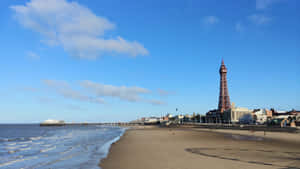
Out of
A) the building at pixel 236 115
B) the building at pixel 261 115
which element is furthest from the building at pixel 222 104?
the building at pixel 261 115

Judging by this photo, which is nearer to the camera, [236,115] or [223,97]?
[236,115]

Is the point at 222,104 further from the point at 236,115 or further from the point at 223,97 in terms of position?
the point at 236,115

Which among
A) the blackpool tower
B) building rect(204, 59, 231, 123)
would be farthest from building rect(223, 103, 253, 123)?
the blackpool tower

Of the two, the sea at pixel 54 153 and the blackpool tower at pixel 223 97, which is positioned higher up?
the blackpool tower at pixel 223 97

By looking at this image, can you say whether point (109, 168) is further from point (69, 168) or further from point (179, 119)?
point (179, 119)

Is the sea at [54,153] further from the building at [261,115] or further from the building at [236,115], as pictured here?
the building at [236,115]

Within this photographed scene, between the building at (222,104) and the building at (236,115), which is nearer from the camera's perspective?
the building at (236,115)

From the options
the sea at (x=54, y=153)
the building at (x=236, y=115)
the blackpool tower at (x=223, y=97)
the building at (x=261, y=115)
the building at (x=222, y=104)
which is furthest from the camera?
the blackpool tower at (x=223, y=97)

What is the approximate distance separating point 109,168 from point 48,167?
4.19 metres

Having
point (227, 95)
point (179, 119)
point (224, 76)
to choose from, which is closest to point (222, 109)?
point (227, 95)

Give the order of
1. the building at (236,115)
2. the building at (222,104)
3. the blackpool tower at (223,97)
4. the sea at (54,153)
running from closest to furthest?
the sea at (54,153), the building at (236,115), the building at (222,104), the blackpool tower at (223,97)

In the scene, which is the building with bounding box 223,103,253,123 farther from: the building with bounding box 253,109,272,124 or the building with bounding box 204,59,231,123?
the building with bounding box 204,59,231,123

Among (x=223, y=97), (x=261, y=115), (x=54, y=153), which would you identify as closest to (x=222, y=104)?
(x=223, y=97)

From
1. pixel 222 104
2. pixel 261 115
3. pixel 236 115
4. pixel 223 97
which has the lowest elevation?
pixel 236 115
